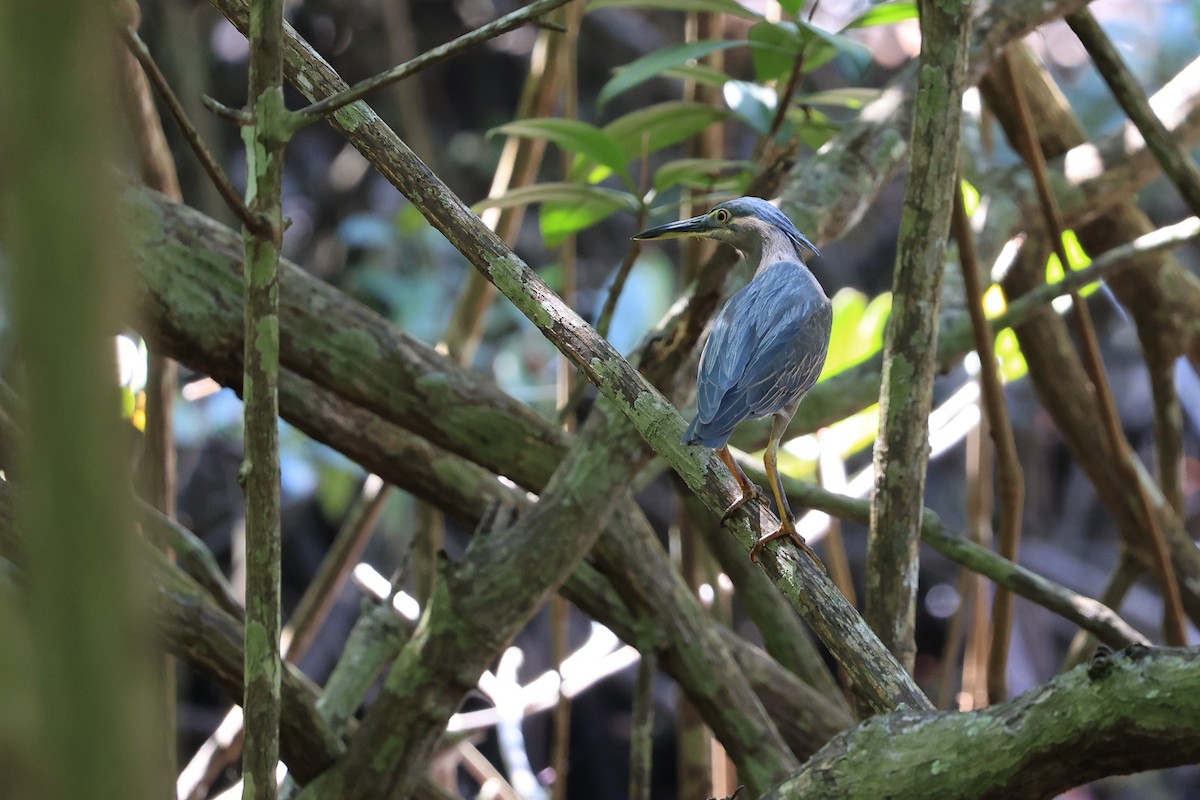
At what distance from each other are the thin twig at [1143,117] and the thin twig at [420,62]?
127cm

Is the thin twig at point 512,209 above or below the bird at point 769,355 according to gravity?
above

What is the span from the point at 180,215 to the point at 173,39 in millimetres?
2349

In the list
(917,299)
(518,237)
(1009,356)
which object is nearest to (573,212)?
(917,299)

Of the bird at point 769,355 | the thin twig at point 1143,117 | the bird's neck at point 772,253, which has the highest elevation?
the thin twig at point 1143,117

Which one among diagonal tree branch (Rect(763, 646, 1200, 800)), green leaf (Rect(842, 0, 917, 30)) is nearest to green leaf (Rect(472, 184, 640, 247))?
green leaf (Rect(842, 0, 917, 30))

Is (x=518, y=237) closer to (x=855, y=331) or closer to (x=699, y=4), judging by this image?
(x=855, y=331)

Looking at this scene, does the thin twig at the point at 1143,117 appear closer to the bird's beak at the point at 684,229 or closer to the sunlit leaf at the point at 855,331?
the bird's beak at the point at 684,229

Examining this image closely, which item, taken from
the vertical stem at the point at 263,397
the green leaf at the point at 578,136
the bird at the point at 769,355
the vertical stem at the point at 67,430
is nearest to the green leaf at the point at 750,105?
the green leaf at the point at 578,136

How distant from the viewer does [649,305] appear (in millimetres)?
4395

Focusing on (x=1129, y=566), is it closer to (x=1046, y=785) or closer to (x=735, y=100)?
(x=735, y=100)

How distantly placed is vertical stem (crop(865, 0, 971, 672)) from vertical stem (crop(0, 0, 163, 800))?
133cm

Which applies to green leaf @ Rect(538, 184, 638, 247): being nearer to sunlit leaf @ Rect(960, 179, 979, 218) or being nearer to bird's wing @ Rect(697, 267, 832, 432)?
bird's wing @ Rect(697, 267, 832, 432)

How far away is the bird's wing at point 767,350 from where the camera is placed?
5.40 ft

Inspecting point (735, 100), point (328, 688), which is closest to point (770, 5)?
point (735, 100)
